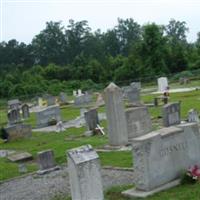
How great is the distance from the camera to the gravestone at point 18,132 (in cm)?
2338

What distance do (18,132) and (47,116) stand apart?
4439 millimetres

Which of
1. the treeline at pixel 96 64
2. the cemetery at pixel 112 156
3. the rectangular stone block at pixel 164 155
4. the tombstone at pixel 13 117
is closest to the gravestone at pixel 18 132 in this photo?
the cemetery at pixel 112 156

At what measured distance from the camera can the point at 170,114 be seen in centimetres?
1962

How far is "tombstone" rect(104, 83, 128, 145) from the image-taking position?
17750 millimetres

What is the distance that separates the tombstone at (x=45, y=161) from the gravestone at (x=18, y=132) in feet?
29.0

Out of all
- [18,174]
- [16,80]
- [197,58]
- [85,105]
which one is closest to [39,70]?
[16,80]

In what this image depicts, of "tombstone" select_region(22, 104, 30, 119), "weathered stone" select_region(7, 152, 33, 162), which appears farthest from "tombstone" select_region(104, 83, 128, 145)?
"tombstone" select_region(22, 104, 30, 119)

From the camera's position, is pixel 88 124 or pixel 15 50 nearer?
pixel 88 124

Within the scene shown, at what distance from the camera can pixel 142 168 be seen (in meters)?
10.5

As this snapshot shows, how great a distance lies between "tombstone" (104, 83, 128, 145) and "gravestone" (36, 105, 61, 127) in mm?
10129

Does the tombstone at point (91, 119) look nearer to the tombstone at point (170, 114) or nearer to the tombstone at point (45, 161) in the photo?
the tombstone at point (170, 114)

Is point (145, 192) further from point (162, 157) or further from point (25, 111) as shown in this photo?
point (25, 111)

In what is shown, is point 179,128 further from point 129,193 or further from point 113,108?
point 113,108

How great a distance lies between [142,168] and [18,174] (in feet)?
18.5
